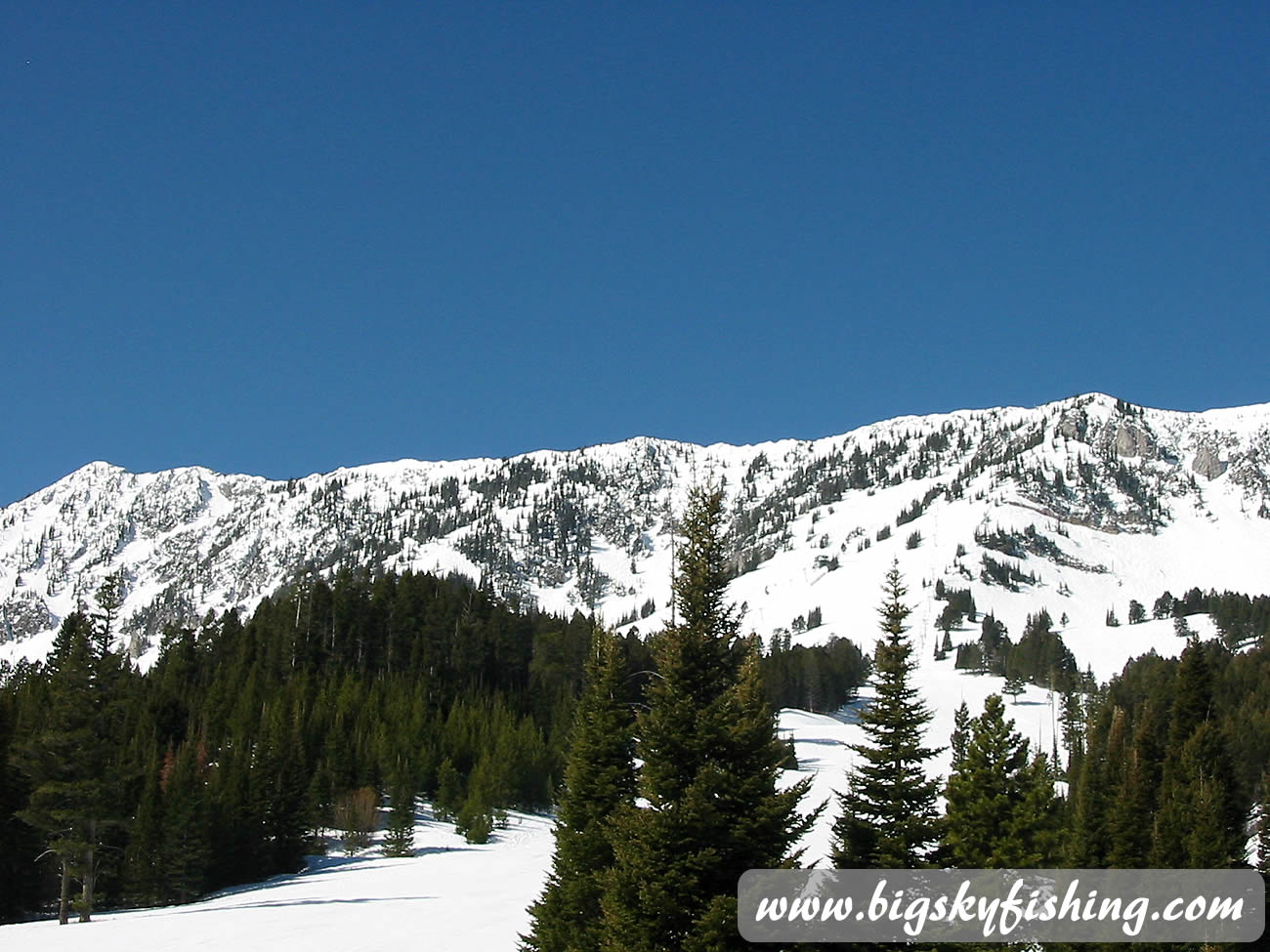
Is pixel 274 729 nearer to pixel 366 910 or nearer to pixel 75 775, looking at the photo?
pixel 75 775

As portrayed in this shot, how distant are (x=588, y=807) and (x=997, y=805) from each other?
11978 millimetres

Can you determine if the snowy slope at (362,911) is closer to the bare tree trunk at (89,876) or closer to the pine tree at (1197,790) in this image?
the bare tree trunk at (89,876)

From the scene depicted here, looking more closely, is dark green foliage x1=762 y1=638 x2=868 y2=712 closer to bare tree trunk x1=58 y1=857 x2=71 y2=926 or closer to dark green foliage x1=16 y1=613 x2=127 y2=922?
dark green foliage x1=16 y1=613 x2=127 y2=922

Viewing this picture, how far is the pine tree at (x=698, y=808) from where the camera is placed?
74.5 ft

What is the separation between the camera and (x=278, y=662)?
117m

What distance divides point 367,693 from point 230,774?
36.1 metres

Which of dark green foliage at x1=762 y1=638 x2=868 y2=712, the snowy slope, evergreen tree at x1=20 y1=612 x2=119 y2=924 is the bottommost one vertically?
the snowy slope

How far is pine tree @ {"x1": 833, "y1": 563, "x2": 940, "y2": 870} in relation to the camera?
27094 millimetres

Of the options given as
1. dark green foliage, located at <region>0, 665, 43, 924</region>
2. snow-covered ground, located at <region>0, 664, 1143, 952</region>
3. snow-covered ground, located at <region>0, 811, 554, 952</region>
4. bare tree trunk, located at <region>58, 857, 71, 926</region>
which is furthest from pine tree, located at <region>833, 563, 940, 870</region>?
dark green foliage, located at <region>0, 665, 43, 924</region>

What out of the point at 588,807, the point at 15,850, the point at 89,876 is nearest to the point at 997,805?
the point at 588,807

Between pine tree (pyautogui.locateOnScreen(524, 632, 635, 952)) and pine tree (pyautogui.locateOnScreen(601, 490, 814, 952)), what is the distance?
538 cm

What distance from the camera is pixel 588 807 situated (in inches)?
1255

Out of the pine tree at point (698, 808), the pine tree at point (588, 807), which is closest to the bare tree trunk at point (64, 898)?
the pine tree at point (588, 807)

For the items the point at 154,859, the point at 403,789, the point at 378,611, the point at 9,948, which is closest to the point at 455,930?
the point at 9,948
